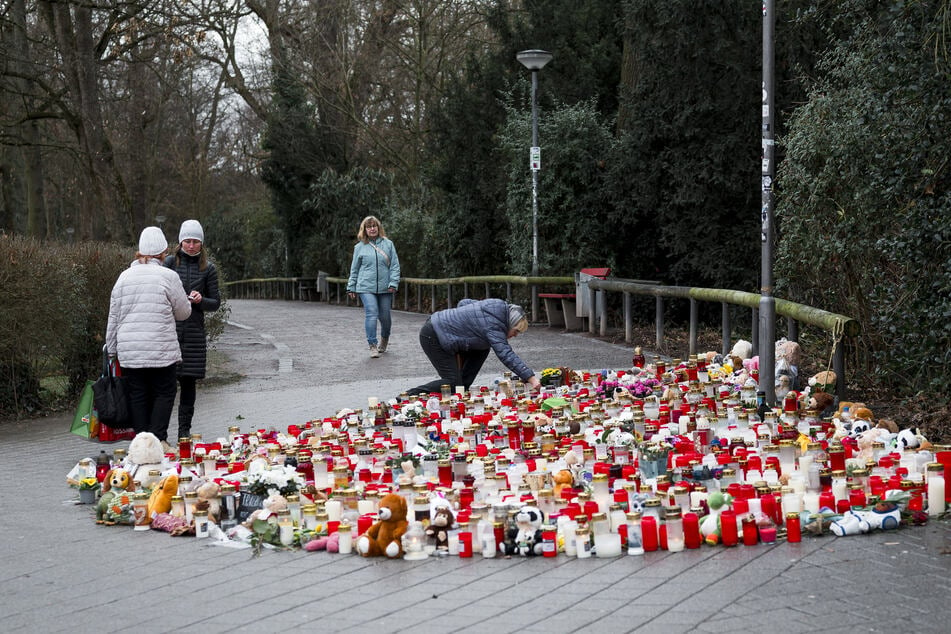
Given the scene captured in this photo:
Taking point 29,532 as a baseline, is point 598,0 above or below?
above

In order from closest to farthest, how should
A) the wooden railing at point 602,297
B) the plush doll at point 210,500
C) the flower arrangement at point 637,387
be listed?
the plush doll at point 210,500 < the wooden railing at point 602,297 < the flower arrangement at point 637,387

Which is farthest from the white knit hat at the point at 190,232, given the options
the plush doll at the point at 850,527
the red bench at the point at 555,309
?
the red bench at the point at 555,309

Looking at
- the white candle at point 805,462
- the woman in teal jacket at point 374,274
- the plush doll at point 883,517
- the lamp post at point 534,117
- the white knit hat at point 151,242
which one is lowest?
the plush doll at point 883,517

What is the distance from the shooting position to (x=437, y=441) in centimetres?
851

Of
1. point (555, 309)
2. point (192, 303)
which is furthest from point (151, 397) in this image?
point (555, 309)

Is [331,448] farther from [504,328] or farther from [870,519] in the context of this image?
[870,519]

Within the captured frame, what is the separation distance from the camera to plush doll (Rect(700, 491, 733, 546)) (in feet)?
18.7

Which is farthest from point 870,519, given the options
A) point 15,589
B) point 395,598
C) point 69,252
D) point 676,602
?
point 69,252

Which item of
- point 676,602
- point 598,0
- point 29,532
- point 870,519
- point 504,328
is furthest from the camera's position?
point 598,0

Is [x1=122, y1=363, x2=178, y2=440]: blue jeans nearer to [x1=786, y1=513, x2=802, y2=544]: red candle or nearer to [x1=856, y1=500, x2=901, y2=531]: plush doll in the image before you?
[x1=786, y1=513, x2=802, y2=544]: red candle

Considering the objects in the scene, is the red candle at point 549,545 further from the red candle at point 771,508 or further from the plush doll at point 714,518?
the red candle at point 771,508

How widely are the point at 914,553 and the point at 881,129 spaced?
4.76 m

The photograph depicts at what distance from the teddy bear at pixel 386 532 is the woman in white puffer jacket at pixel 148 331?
3.18 m

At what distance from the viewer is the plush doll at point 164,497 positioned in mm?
6680
